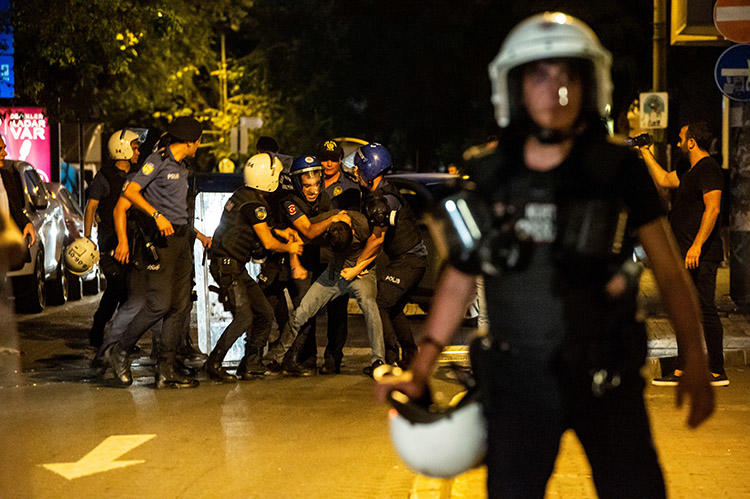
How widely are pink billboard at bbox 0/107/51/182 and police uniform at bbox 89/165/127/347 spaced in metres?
11.3

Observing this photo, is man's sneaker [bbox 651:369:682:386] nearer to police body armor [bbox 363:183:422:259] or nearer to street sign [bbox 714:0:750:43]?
police body armor [bbox 363:183:422:259]

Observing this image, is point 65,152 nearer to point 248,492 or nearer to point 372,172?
point 372,172

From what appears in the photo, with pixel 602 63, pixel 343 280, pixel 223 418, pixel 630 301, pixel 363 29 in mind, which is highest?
pixel 363 29

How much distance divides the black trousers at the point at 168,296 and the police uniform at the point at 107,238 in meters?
1.88

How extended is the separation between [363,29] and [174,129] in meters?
25.8

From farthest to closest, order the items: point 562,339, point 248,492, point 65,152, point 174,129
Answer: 1. point 65,152
2. point 174,129
3. point 248,492
4. point 562,339

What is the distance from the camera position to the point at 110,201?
1195 cm

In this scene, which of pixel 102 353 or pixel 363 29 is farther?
pixel 363 29

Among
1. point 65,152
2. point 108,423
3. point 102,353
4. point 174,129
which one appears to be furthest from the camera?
point 65,152

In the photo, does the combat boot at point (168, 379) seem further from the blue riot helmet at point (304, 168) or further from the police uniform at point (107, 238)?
the police uniform at point (107, 238)

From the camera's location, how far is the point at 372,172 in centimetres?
1010

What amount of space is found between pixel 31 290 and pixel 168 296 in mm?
6856

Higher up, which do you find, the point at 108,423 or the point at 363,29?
the point at 363,29

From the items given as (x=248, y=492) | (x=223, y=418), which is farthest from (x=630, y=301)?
(x=223, y=418)
